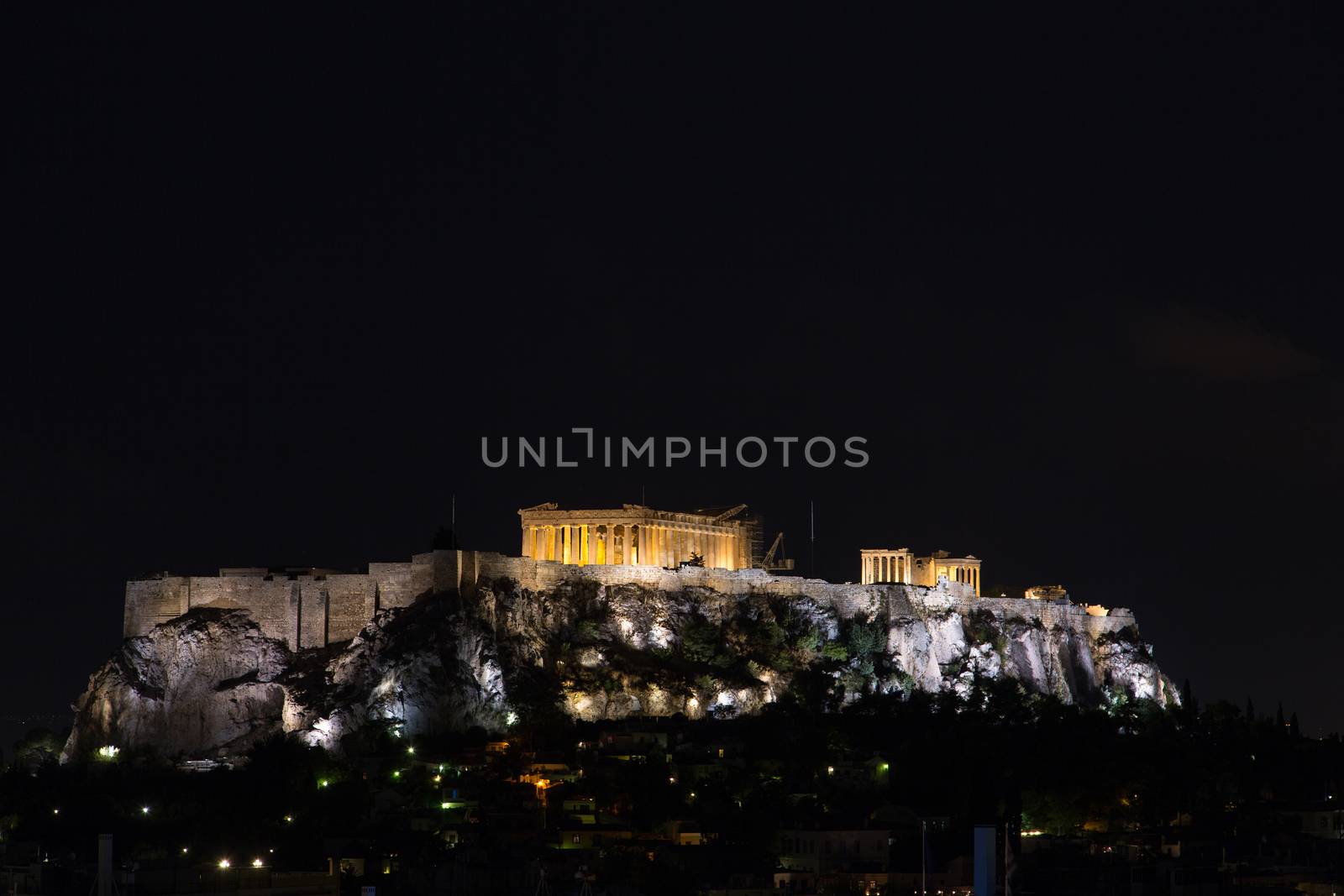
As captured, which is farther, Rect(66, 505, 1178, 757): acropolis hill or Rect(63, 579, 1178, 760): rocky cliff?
Rect(66, 505, 1178, 757): acropolis hill

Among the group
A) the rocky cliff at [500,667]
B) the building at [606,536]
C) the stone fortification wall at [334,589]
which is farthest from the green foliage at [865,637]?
the stone fortification wall at [334,589]

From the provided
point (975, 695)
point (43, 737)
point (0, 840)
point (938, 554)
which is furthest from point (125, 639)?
point (938, 554)

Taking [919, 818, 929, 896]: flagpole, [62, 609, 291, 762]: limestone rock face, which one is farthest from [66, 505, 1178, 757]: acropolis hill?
[919, 818, 929, 896]: flagpole

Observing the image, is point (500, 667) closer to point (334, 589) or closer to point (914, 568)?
point (334, 589)

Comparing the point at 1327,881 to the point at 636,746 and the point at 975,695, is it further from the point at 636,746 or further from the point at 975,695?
the point at 975,695

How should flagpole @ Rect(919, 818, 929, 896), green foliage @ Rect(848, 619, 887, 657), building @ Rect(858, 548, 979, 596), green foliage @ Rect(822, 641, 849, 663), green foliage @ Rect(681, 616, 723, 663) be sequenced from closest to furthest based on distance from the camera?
flagpole @ Rect(919, 818, 929, 896) → green foliage @ Rect(681, 616, 723, 663) → green foliage @ Rect(822, 641, 849, 663) → green foliage @ Rect(848, 619, 887, 657) → building @ Rect(858, 548, 979, 596)

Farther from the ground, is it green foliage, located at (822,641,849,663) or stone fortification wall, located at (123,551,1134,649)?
stone fortification wall, located at (123,551,1134,649)

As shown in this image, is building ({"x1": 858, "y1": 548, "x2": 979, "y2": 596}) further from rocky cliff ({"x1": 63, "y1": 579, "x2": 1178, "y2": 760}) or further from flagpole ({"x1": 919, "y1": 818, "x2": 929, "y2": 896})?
flagpole ({"x1": 919, "y1": 818, "x2": 929, "y2": 896})
